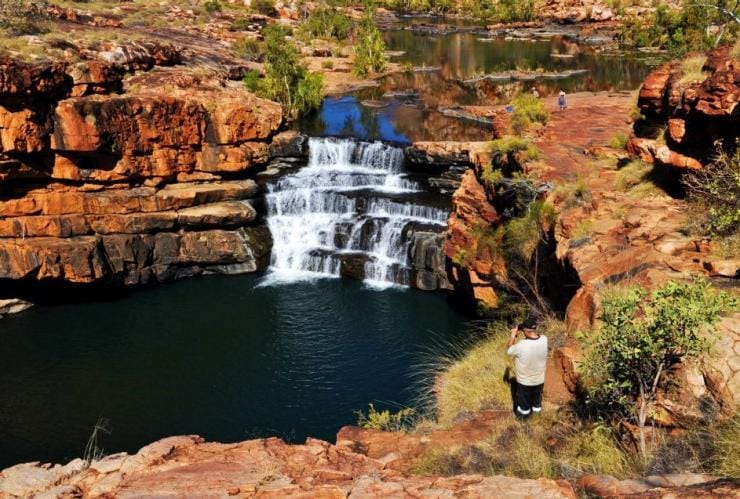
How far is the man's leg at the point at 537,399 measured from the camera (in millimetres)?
9109

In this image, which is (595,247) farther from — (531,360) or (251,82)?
(251,82)

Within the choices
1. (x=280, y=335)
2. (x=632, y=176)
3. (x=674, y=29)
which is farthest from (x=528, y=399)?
(x=674, y=29)

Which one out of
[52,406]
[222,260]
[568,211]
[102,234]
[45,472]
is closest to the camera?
[45,472]

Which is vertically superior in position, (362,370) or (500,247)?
(500,247)

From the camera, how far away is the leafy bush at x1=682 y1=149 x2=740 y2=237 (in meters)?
10.9

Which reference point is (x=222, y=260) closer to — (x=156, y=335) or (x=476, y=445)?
(x=156, y=335)

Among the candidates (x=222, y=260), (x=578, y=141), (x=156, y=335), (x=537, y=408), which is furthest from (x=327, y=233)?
(x=537, y=408)

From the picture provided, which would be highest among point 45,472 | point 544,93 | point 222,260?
point 544,93

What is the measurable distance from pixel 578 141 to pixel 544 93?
69.5 feet

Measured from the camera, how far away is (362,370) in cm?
1891

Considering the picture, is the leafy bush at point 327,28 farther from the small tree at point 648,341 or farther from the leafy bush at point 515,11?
the small tree at point 648,341

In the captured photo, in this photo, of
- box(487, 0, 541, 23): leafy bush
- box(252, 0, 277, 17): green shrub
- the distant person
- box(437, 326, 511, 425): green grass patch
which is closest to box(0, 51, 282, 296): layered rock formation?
box(437, 326, 511, 425): green grass patch

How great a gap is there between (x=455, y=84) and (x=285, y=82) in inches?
648

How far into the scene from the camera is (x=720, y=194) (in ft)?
39.1
